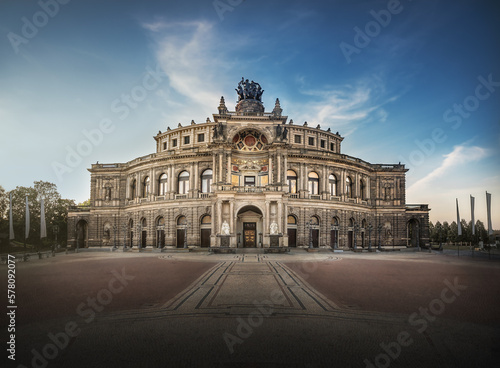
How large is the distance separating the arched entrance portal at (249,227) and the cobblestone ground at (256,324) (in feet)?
89.3

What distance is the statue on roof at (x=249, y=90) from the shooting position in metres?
50.2

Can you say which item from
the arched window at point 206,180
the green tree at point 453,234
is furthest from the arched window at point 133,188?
the green tree at point 453,234

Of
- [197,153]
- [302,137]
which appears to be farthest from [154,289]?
[302,137]

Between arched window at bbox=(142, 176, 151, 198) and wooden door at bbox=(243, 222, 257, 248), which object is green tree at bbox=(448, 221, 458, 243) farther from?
arched window at bbox=(142, 176, 151, 198)

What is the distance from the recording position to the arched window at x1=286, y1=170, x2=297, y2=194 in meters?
45.0

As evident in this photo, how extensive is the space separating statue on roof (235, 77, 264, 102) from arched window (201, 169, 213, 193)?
15.9 m

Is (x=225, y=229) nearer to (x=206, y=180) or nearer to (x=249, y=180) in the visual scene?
(x=249, y=180)

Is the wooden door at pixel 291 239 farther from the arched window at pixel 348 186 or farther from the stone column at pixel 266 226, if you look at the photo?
the arched window at pixel 348 186

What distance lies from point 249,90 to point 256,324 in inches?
1848

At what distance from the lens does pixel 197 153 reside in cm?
4488

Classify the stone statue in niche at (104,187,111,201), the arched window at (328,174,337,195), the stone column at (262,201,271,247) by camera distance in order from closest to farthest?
the stone column at (262,201,271,247)
the arched window at (328,174,337,195)
the stone statue in niche at (104,187,111,201)

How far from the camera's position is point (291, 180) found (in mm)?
45219
